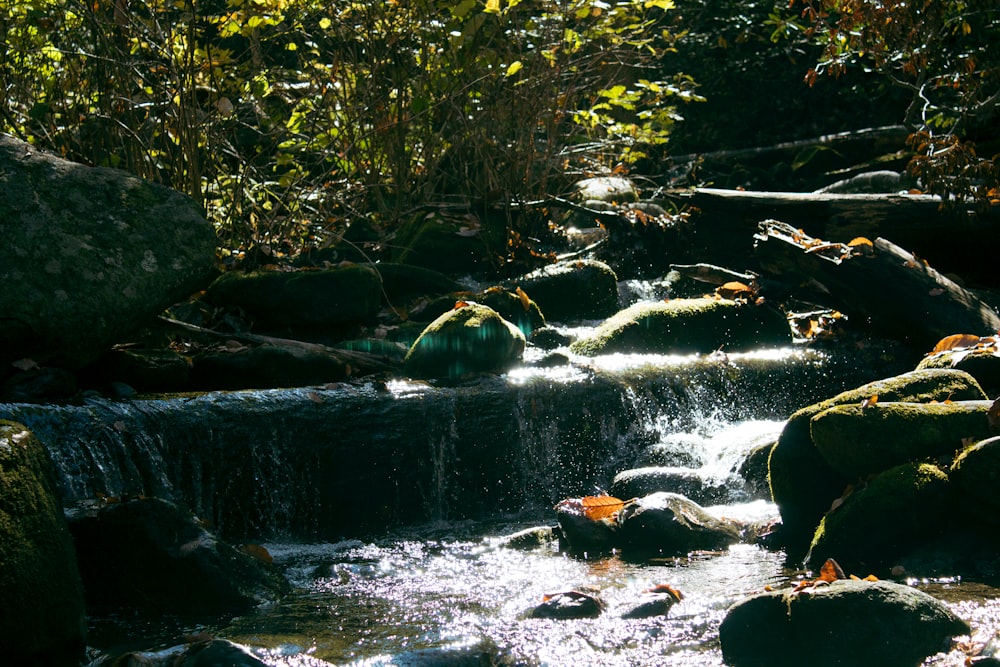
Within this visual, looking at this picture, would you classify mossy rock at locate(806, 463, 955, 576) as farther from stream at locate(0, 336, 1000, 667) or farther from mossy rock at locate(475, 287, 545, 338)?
mossy rock at locate(475, 287, 545, 338)

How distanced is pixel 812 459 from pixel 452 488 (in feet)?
7.32

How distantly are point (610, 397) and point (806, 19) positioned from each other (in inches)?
460

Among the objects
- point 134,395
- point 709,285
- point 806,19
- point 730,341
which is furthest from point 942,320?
point 806,19

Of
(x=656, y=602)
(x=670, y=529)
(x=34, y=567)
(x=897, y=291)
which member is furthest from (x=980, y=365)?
(x=34, y=567)

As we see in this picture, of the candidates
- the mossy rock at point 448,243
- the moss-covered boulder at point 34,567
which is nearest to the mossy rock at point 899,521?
the moss-covered boulder at point 34,567

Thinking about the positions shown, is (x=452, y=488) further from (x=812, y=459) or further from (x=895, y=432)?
(x=895, y=432)

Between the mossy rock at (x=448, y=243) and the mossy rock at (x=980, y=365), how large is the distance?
189 inches

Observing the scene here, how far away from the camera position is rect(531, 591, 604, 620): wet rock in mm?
4281

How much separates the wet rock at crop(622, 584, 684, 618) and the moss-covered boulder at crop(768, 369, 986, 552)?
1.03 metres

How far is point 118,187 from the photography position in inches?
253

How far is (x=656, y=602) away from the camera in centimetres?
432

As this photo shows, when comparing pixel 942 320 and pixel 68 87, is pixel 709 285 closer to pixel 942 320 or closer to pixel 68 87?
pixel 942 320

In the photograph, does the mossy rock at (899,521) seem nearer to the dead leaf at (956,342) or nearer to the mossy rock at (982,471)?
the mossy rock at (982,471)

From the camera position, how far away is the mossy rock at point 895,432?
16.1 feet
